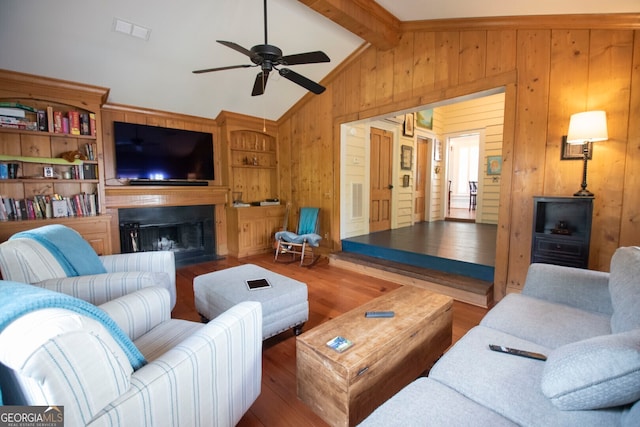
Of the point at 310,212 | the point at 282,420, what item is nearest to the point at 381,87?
the point at 310,212

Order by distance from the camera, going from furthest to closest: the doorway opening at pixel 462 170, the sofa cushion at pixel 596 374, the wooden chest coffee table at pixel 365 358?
the doorway opening at pixel 462 170 < the wooden chest coffee table at pixel 365 358 < the sofa cushion at pixel 596 374

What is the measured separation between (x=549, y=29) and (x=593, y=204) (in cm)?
161

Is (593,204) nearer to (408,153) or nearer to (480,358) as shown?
(480,358)

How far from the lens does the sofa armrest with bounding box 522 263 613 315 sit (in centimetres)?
166

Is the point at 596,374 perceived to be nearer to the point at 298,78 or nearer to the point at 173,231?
the point at 298,78

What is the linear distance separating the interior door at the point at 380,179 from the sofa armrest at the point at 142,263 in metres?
3.58

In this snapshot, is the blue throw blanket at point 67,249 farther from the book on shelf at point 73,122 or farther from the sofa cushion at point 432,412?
the book on shelf at point 73,122

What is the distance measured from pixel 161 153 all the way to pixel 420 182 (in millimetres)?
5495

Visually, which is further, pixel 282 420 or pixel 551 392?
pixel 282 420

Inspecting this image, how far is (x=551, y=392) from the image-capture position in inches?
36.1

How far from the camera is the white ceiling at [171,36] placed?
264cm

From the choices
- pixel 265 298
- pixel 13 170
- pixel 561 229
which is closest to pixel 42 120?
pixel 13 170

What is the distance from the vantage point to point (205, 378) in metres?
1.09

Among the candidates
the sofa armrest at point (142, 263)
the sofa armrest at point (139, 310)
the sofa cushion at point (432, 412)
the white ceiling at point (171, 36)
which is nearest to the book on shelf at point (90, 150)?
the white ceiling at point (171, 36)
